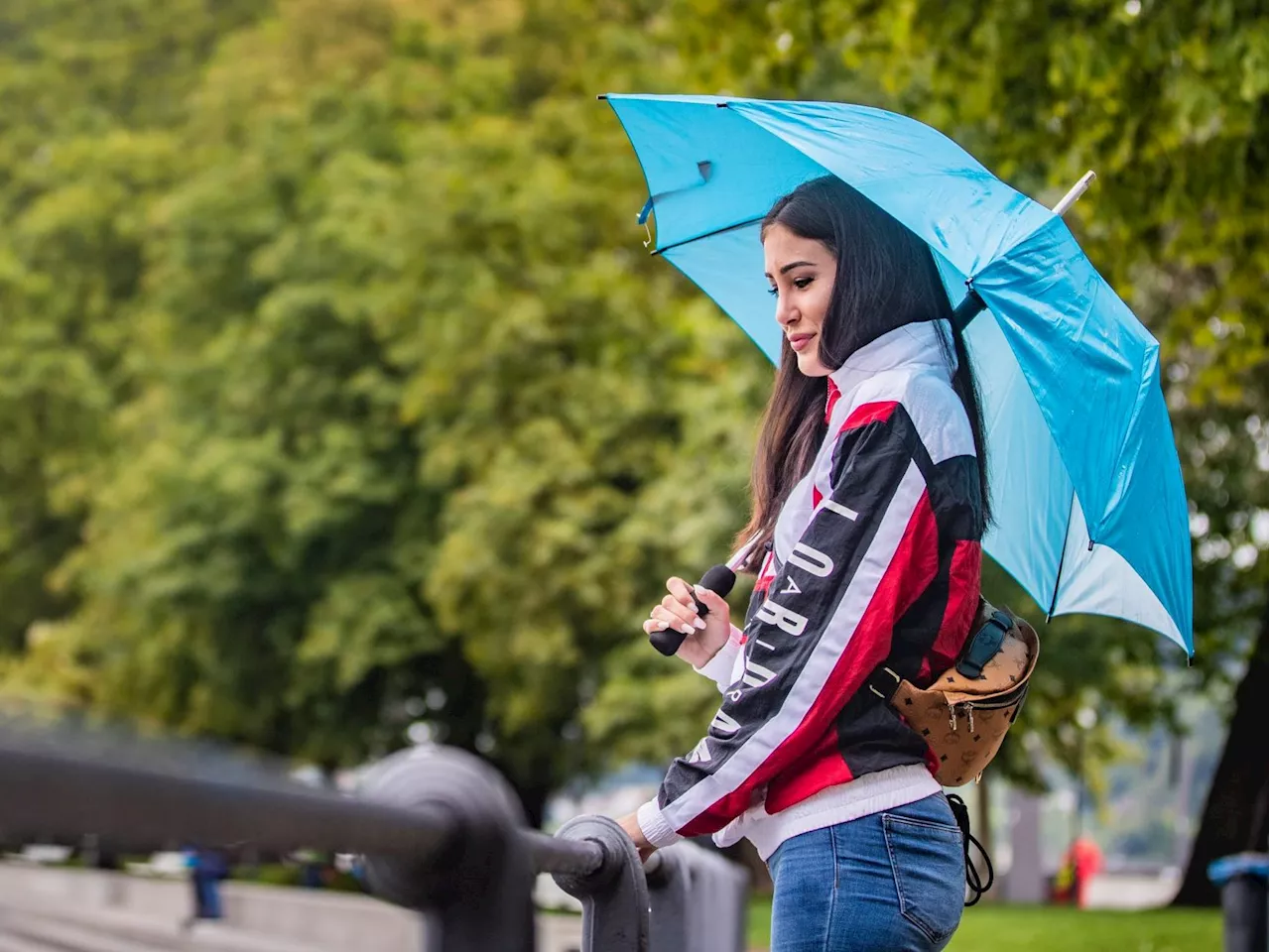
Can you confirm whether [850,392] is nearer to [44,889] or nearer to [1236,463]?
[44,889]

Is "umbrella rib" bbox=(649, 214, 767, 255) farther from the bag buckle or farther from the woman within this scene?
A: the bag buckle

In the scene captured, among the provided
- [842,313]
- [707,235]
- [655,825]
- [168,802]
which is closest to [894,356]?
[842,313]

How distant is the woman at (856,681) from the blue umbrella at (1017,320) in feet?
1.03

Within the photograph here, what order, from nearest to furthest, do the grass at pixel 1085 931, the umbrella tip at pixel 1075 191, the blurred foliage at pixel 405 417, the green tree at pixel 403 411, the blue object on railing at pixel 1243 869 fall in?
the umbrella tip at pixel 1075 191 < the blue object on railing at pixel 1243 869 < the grass at pixel 1085 931 < the blurred foliage at pixel 405 417 < the green tree at pixel 403 411

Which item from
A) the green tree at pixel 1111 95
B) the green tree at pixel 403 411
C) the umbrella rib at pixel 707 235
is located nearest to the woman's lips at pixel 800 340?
the umbrella rib at pixel 707 235

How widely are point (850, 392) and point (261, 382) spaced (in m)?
22.1

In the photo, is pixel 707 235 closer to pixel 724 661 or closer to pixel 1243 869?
pixel 724 661

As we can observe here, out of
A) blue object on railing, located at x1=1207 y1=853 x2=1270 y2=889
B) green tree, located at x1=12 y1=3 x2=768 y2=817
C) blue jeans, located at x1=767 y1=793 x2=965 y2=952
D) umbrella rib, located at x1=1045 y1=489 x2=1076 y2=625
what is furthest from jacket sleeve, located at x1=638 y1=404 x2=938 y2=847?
green tree, located at x1=12 y1=3 x2=768 y2=817

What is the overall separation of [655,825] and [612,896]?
11 cm

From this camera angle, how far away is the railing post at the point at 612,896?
8.27 ft

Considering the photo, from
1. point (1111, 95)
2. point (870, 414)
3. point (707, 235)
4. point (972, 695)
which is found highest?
point (1111, 95)

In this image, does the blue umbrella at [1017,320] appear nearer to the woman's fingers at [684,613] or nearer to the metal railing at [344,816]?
the woman's fingers at [684,613]

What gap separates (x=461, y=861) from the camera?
4.29 ft

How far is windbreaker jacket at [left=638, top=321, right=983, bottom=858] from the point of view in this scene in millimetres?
2439
